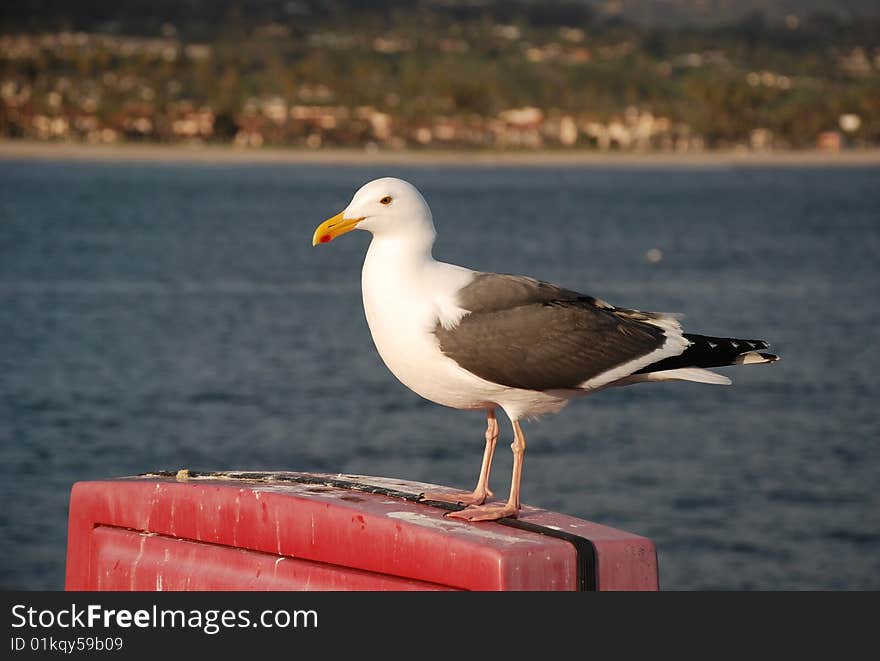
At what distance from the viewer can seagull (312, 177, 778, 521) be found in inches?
233

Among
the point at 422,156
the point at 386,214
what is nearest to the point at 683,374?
the point at 386,214

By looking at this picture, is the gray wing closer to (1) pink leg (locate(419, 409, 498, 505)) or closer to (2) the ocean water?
(1) pink leg (locate(419, 409, 498, 505))

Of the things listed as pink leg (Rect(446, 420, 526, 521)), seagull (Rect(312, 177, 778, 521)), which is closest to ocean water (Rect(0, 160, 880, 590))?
seagull (Rect(312, 177, 778, 521))

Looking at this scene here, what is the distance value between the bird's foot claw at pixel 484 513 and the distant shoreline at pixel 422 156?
143m

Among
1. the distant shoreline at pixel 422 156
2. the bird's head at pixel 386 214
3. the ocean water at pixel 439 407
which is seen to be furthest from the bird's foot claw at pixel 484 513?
the distant shoreline at pixel 422 156

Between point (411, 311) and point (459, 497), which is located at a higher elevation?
point (411, 311)

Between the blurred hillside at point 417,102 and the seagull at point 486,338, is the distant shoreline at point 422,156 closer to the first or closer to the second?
the blurred hillside at point 417,102

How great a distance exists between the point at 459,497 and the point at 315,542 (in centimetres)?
72

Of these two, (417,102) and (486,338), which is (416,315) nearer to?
(486,338)

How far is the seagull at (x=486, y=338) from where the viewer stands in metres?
5.91

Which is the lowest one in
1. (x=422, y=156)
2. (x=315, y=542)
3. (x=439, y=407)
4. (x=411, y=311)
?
(x=439, y=407)

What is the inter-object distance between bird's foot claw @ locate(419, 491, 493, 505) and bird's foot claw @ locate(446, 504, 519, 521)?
0.12 metres

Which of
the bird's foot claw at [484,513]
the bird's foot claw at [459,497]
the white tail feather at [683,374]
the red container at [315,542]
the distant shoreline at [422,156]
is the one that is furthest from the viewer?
the distant shoreline at [422,156]

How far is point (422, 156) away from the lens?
6176 inches
